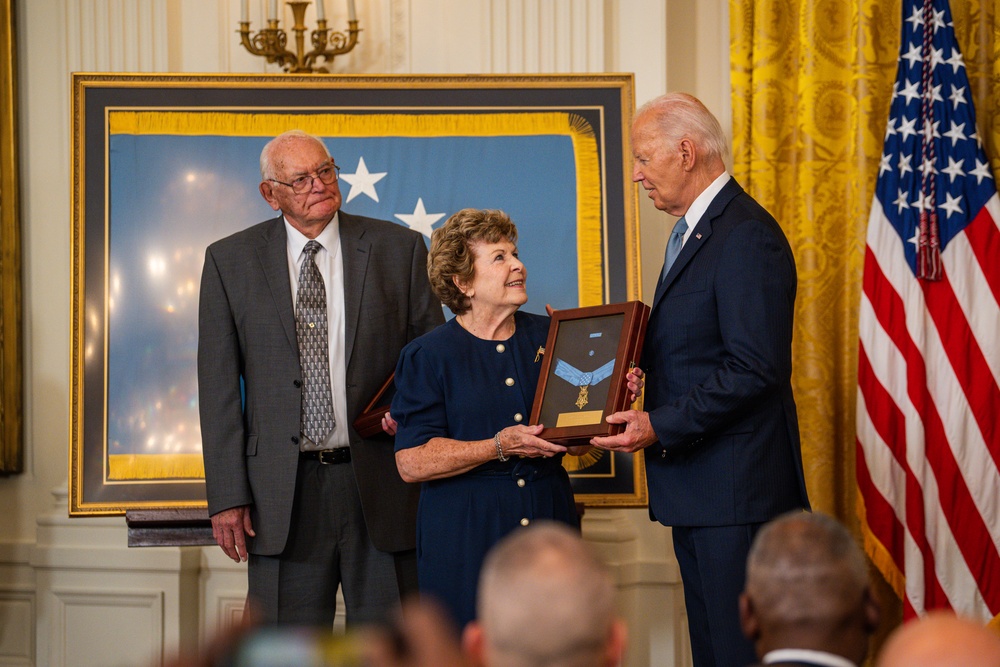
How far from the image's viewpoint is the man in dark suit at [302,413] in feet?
12.6

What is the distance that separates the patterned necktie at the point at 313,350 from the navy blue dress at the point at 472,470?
505 millimetres

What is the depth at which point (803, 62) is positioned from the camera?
5004mm

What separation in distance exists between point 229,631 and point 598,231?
Answer: 3.68 metres

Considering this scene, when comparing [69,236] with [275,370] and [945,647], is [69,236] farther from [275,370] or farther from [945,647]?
[945,647]

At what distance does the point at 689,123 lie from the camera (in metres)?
3.31

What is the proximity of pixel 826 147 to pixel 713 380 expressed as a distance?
7.50 ft

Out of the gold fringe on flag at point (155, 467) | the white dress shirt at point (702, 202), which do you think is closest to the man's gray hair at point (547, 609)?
the white dress shirt at point (702, 202)

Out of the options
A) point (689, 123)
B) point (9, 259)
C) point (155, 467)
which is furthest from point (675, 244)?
point (9, 259)

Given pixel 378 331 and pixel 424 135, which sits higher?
pixel 424 135

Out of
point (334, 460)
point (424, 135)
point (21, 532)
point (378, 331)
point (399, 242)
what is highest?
point (424, 135)

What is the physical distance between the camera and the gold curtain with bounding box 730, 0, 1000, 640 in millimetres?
4945

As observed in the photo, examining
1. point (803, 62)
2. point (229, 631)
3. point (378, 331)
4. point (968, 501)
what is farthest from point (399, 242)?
point (229, 631)

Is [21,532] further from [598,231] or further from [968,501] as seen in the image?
[968,501]

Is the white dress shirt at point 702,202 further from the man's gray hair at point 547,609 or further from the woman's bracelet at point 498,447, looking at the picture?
the man's gray hair at point 547,609
